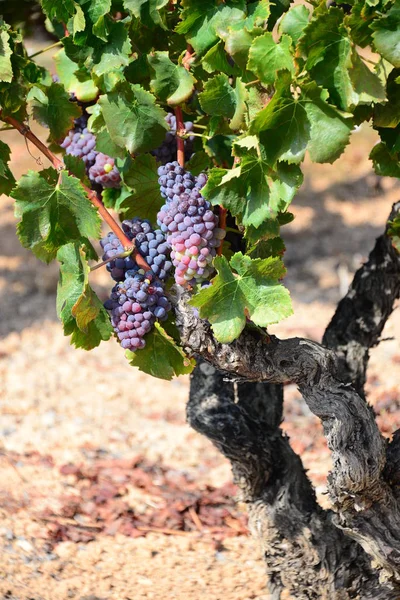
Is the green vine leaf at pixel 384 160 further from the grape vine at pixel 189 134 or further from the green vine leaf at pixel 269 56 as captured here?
the green vine leaf at pixel 269 56

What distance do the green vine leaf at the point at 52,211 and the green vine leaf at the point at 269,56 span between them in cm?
40

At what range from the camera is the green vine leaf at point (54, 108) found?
158cm

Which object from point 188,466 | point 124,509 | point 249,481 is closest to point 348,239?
point 188,466

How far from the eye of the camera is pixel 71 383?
3.84 meters

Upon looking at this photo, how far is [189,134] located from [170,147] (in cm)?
21

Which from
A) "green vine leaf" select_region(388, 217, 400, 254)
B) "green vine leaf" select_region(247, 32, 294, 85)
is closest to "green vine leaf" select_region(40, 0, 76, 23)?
"green vine leaf" select_region(247, 32, 294, 85)

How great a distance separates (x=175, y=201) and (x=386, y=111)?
1.32ft

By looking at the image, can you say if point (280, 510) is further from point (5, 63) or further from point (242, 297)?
point (5, 63)

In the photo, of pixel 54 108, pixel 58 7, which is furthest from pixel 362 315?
pixel 58 7

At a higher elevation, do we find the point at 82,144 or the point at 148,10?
the point at 82,144

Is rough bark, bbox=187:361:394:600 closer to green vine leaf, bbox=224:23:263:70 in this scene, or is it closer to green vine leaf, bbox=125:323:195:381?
green vine leaf, bbox=125:323:195:381

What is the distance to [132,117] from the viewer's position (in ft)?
4.72

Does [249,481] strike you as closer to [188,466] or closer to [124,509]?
[124,509]

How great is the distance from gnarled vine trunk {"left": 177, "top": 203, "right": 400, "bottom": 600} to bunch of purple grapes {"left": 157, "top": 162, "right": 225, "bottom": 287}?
0.32 ft
